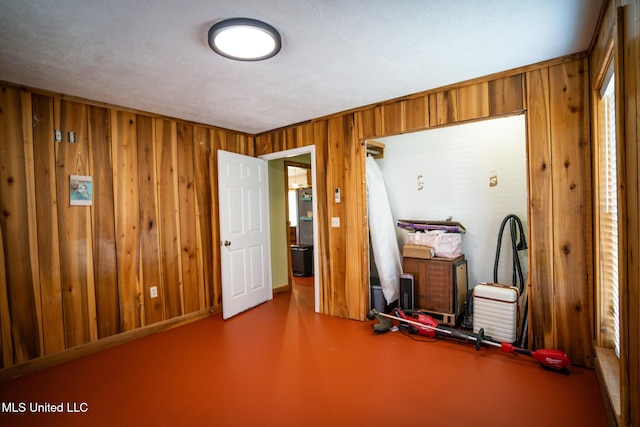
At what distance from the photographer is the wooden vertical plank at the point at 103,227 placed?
3.06 metres

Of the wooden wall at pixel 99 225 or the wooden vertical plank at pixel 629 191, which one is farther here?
the wooden wall at pixel 99 225

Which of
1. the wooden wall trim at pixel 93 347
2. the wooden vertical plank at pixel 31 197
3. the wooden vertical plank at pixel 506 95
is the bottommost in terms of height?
the wooden wall trim at pixel 93 347

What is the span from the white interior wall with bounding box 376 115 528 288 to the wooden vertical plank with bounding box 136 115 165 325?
10.1ft

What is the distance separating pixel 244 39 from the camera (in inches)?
77.0

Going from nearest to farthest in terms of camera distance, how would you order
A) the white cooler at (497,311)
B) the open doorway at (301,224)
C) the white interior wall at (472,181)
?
the white cooler at (497,311), the white interior wall at (472,181), the open doorway at (301,224)

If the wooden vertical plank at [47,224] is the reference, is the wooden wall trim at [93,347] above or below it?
below

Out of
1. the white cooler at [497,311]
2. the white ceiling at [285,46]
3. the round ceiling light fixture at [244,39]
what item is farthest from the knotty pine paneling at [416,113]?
the white cooler at [497,311]

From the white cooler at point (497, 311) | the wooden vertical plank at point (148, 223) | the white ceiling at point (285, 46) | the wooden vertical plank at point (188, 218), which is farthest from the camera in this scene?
the wooden vertical plank at point (188, 218)

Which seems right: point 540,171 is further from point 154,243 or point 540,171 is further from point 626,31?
point 154,243

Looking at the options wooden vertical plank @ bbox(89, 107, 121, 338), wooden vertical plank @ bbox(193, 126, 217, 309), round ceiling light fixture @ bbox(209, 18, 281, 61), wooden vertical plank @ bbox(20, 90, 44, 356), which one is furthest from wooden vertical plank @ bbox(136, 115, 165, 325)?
round ceiling light fixture @ bbox(209, 18, 281, 61)

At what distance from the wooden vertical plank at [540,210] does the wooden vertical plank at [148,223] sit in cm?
369

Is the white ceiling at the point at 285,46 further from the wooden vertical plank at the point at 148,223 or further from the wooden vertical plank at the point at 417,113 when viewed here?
the wooden vertical plank at the point at 148,223

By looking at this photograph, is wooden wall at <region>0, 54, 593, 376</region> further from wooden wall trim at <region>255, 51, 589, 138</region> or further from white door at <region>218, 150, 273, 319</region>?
white door at <region>218, 150, 273, 319</region>

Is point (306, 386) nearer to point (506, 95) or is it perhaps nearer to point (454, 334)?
point (454, 334)
